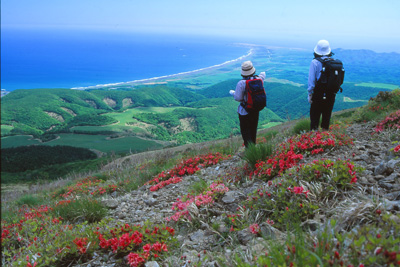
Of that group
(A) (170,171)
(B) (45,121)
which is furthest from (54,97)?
(A) (170,171)

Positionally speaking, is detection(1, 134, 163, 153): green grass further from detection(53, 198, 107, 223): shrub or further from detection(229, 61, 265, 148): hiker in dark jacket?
detection(53, 198, 107, 223): shrub

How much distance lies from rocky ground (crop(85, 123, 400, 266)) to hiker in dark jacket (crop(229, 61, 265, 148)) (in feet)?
3.88

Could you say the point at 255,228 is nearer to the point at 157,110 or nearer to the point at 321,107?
the point at 321,107

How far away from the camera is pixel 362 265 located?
1746 millimetres

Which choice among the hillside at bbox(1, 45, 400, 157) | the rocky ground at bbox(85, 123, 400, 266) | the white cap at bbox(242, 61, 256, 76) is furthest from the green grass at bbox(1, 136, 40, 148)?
the white cap at bbox(242, 61, 256, 76)

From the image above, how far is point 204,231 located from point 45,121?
156m

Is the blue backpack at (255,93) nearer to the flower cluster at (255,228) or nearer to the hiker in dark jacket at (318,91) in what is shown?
the hiker in dark jacket at (318,91)

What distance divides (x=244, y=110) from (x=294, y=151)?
170 centimetres

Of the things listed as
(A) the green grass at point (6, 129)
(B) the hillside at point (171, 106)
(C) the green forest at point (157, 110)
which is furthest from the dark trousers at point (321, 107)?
(A) the green grass at point (6, 129)

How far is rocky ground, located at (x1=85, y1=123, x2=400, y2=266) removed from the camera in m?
2.98

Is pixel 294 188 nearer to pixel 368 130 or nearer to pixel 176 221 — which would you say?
pixel 176 221

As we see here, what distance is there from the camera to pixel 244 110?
6.70 metres

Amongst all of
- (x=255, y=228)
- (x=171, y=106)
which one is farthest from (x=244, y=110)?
(x=171, y=106)

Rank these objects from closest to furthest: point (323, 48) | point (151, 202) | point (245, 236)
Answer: point (245, 236), point (151, 202), point (323, 48)
